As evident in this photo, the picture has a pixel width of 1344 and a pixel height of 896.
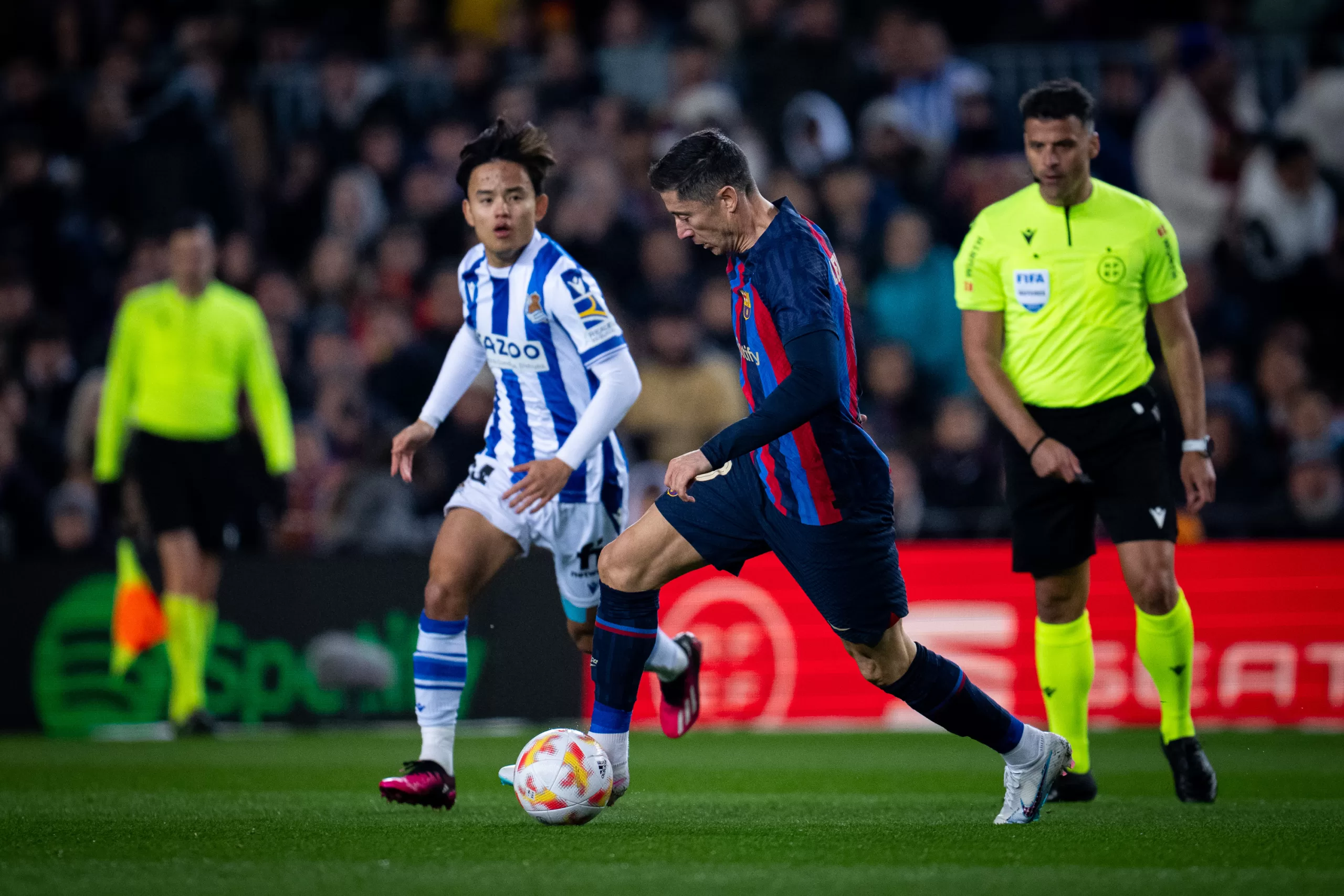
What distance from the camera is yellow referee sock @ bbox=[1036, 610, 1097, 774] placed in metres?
6.51

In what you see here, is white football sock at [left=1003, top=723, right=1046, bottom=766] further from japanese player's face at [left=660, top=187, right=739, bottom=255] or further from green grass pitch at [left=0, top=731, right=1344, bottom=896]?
japanese player's face at [left=660, top=187, right=739, bottom=255]

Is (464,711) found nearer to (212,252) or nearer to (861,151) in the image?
(212,252)

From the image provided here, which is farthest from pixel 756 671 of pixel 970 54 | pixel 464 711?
pixel 970 54

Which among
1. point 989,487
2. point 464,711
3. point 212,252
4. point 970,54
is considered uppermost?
point 970,54

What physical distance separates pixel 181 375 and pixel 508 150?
463 centimetres

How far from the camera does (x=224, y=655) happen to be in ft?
35.1

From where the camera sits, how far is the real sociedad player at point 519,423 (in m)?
6.04

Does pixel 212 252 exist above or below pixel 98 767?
above

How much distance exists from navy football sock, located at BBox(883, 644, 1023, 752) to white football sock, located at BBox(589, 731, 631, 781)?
3.01 ft

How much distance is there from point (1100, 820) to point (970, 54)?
10200 mm

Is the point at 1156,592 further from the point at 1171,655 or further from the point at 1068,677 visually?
the point at 1068,677

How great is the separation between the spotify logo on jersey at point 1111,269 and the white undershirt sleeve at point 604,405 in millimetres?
1802

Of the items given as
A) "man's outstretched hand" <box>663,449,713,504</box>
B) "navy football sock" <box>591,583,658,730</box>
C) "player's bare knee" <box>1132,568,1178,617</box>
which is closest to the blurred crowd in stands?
"player's bare knee" <box>1132,568,1178,617</box>

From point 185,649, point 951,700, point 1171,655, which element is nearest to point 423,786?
point 951,700
